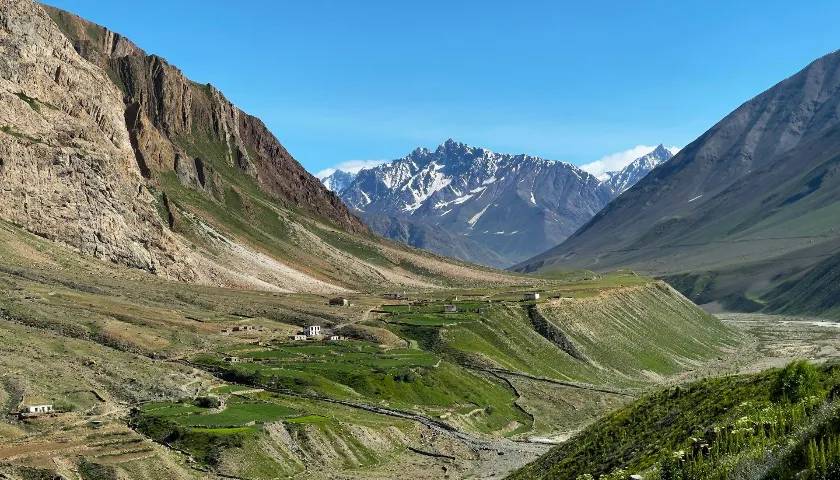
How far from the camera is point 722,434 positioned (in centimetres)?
3972

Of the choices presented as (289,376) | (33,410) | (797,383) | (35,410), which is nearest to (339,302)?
(289,376)

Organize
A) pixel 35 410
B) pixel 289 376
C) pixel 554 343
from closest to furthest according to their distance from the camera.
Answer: pixel 35 410
pixel 289 376
pixel 554 343

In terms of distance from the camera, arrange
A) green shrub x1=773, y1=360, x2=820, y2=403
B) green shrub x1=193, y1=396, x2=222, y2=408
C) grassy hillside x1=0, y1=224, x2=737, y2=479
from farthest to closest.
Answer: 1. green shrub x1=193, y1=396, x2=222, y2=408
2. grassy hillside x1=0, y1=224, x2=737, y2=479
3. green shrub x1=773, y1=360, x2=820, y2=403

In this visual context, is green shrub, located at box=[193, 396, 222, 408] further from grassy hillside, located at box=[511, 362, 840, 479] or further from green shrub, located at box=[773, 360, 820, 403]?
green shrub, located at box=[773, 360, 820, 403]

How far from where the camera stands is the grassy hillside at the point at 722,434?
28.5 meters

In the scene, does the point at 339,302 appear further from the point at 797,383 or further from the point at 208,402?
the point at 797,383

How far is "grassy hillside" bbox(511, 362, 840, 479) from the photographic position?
93.5ft

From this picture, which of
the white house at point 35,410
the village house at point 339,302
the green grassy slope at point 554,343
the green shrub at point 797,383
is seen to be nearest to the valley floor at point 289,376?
the green grassy slope at point 554,343

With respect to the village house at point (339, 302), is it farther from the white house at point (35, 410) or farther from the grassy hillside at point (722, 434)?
the grassy hillside at point (722, 434)

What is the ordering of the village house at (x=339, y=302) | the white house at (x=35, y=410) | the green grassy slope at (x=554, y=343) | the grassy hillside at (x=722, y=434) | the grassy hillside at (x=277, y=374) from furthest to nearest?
the village house at (x=339, y=302) < the green grassy slope at (x=554, y=343) < the grassy hillside at (x=277, y=374) < the white house at (x=35, y=410) < the grassy hillside at (x=722, y=434)

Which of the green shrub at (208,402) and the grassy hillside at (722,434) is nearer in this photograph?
the grassy hillside at (722,434)

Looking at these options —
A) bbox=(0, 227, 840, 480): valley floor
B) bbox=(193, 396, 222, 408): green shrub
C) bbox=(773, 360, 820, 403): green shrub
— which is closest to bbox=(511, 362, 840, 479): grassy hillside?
bbox=(773, 360, 820, 403): green shrub

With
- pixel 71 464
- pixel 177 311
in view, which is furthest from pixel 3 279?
pixel 71 464

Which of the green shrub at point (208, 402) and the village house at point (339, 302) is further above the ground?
the village house at point (339, 302)
